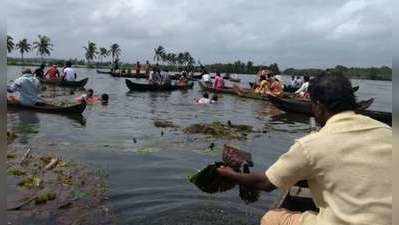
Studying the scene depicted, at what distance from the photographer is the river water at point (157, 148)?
27.3 ft

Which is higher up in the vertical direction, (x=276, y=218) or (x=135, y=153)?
(x=276, y=218)

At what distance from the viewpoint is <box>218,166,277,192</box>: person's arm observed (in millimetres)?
4016

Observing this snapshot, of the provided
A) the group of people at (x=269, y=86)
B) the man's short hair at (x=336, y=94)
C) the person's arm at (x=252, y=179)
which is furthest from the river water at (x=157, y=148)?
the group of people at (x=269, y=86)

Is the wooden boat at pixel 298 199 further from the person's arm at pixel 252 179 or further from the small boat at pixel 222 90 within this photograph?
the small boat at pixel 222 90

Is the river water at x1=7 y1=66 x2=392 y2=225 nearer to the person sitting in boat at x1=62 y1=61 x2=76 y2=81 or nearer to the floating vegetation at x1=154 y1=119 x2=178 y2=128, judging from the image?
the floating vegetation at x1=154 y1=119 x2=178 y2=128

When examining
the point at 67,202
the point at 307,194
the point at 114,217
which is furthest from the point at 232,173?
the point at 67,202

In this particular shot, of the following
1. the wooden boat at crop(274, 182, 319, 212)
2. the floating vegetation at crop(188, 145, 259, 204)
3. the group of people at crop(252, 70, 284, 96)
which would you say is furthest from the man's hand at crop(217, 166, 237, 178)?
the group of people at crop(252, 70, 284, 96)

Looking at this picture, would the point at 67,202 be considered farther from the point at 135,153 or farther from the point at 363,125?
the point at 363,125

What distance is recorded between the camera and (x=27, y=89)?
62.0 feet

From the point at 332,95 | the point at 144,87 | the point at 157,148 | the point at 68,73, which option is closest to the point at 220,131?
the point at 157,148

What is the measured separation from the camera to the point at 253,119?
22656 mm

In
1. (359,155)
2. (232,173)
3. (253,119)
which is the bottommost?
(253,119)

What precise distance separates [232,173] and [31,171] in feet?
21.6

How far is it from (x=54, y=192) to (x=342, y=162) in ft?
20.5
